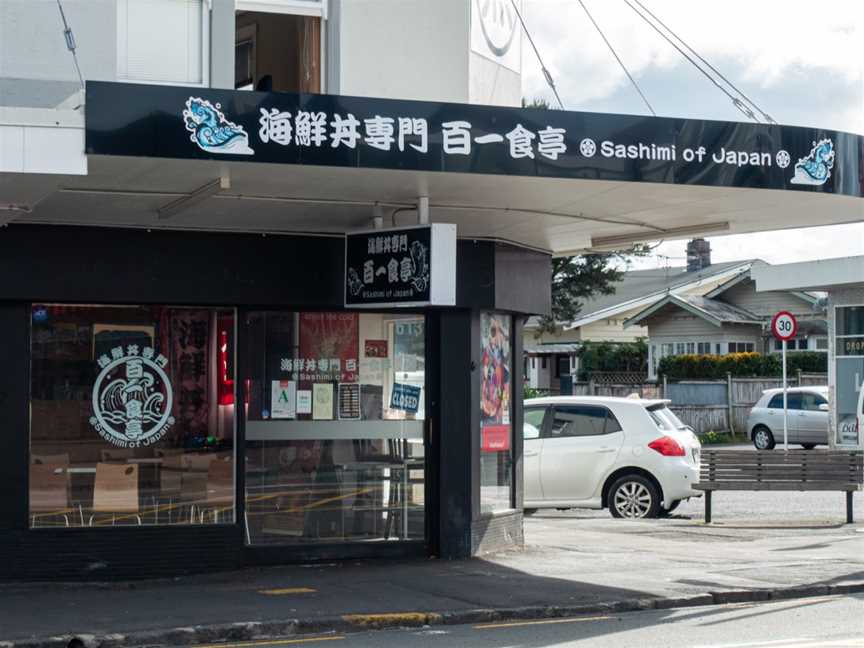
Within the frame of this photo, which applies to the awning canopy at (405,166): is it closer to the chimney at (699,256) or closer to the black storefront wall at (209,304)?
the black storefront wall at (209,304)

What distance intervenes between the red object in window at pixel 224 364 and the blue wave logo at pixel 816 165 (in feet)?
17.1

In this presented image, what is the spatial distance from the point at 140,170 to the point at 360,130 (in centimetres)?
164

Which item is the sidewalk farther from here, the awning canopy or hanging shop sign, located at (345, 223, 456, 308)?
the awning canopy

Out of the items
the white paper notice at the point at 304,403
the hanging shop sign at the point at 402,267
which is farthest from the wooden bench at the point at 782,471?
the hanging shop sign at the point at 402,267

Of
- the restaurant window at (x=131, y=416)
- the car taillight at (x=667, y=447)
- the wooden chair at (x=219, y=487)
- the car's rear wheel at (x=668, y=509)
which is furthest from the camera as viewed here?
the car's rear wheel at (x=668, y=509)

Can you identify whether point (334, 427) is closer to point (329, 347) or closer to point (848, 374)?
point (329, 347)

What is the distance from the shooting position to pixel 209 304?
11.8m

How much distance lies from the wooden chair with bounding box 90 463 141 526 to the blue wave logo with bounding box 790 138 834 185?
6285 millimetres

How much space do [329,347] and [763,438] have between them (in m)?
22.1

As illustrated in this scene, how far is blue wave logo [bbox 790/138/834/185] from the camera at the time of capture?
1052 centimetres

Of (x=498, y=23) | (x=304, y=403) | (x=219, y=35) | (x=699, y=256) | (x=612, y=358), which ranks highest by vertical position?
(x=699, y=256)

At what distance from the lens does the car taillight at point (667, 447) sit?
16594 mm

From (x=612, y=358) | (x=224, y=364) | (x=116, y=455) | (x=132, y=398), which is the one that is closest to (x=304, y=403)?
(x=224, y=364)

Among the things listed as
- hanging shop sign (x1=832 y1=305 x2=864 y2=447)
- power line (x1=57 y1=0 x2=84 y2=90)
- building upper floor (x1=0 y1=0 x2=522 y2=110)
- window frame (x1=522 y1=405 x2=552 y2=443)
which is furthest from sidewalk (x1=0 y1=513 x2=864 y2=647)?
hanging shop sign (x1=832 y1=305 x2=864 y2=447)
